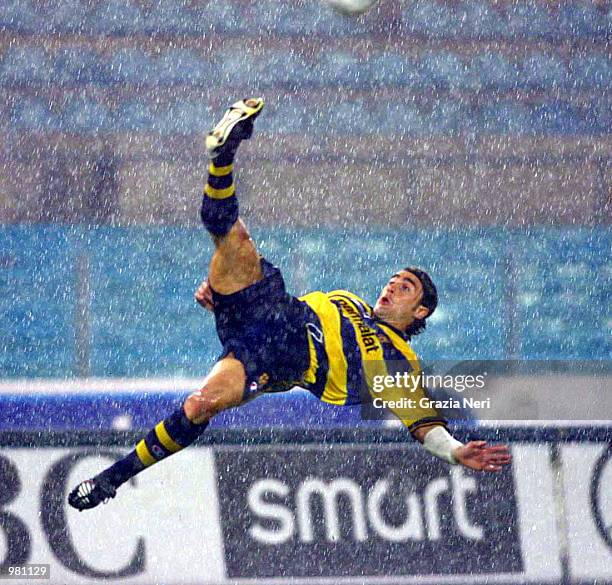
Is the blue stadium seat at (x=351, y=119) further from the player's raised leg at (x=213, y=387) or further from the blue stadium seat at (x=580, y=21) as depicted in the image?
the player's raised leg at (x=213, y=387)

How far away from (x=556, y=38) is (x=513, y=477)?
6701 mm

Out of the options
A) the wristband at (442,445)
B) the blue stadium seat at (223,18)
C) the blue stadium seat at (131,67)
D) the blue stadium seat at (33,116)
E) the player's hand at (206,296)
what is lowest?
the wristband at (442,445)

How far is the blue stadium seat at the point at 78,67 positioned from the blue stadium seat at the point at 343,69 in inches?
75.2

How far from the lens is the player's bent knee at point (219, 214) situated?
347 cm

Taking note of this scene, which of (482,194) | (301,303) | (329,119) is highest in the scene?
(329,119)

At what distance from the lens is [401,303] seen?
387 cm

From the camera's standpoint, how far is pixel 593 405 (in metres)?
3.98

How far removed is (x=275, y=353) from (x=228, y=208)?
1.80 ft

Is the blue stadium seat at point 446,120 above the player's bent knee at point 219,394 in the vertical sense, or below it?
above

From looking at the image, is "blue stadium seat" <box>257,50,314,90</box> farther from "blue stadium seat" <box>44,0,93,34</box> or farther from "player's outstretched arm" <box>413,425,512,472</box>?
"player's outstretched arm" <box>413,425,512,472</box>

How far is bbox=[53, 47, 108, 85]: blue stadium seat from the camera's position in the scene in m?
9.03

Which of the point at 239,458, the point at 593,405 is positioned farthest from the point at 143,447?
the point at 593,405

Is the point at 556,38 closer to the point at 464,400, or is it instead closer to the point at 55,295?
the point at 55,295

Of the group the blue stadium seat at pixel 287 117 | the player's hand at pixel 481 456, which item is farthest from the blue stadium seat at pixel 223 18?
the player's hand at pixel 481 456
